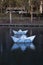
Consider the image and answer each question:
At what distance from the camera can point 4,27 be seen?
42219 mm

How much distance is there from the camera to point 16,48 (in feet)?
86.8

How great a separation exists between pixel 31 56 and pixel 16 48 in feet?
12.8

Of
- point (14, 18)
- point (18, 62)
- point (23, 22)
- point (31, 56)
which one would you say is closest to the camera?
point (18, 62)

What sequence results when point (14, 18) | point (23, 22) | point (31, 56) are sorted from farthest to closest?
1. point (14, 18)
2. point (23, 22)
3. point (31, 56)

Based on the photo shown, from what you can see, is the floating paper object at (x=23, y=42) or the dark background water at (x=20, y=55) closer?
the dark background water at (x=20, y=55)

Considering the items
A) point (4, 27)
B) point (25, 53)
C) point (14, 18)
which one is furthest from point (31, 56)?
point (14, 18)

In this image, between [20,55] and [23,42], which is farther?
[23,42]

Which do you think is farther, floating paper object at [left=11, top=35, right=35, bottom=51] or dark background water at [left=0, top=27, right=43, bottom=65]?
floating paper object at [left=11, top=35, right=35, bottom=51]

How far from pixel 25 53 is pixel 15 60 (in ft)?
9.14

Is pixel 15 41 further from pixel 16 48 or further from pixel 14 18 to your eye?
pixel 14 18

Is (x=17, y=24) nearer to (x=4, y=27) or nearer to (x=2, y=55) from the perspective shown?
(x=4, y=27)

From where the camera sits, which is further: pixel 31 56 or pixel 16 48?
pixel 16 48

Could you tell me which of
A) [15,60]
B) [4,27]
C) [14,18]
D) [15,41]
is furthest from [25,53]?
[14,18]

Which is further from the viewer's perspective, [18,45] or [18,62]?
[18,45]
